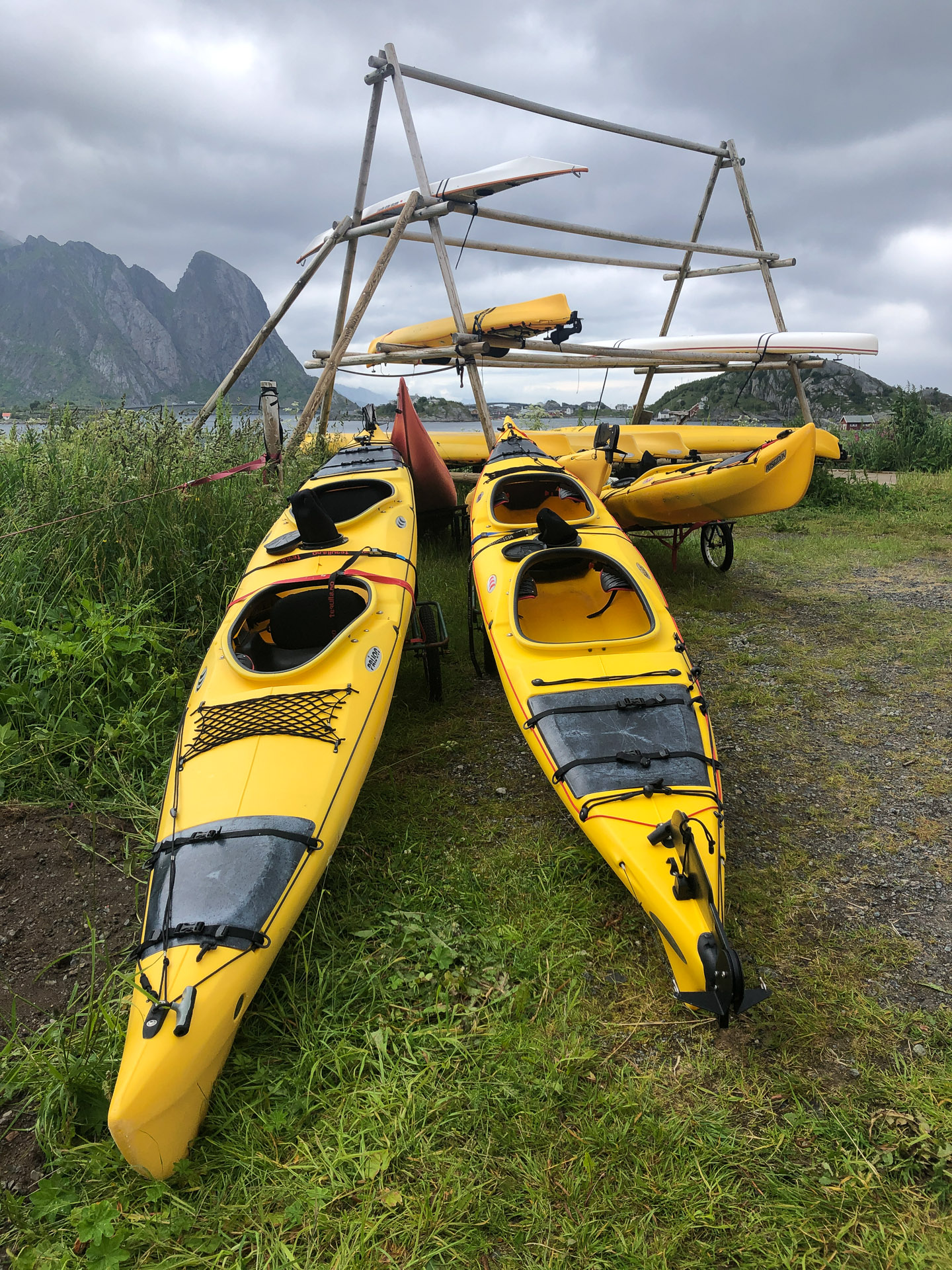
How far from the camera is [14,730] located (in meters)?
3.58

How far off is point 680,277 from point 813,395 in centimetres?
1523

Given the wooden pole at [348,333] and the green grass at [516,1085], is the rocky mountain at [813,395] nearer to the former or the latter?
the wooden pole at [348,333]

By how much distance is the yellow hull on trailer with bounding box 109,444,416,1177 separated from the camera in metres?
1.90

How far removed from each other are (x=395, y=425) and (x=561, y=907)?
509cm

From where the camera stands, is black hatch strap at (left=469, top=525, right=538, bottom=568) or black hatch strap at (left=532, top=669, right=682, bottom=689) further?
black hatch strap at (left=469, top=525, right=538, bottom=568)

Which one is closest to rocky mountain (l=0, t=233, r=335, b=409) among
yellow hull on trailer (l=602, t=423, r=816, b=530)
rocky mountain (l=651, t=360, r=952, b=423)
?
yellow hull on trailer (l=602, t=423, r=816, b=530)

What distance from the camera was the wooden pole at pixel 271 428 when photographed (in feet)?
21.5

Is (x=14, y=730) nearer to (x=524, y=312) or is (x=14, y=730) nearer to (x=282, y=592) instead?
(x=282, y=592)

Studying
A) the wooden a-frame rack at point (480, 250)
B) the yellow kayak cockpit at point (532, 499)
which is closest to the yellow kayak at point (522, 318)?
the wooden a-frame rack at point (480, 250)

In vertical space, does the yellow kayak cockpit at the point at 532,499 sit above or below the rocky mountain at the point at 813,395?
below

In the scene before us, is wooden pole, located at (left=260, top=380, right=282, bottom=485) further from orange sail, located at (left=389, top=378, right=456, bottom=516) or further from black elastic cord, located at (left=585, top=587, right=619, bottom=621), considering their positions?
black elastic cord, located at (left=585, top=587, right=619, bottom=621)

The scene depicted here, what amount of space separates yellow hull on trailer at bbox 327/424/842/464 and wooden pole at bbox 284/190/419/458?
2.20ft

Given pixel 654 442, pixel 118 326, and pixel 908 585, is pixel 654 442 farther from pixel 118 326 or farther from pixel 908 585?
pixel 118 326

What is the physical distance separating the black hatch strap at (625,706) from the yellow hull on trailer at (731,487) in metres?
3.92
